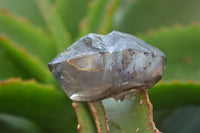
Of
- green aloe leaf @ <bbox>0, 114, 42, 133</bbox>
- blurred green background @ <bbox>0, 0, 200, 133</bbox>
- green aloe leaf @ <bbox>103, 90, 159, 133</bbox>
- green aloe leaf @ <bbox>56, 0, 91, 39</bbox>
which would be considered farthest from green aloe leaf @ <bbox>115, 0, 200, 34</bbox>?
green aloe leaf @ <bbox>103, 90, 159, 133</bbox>

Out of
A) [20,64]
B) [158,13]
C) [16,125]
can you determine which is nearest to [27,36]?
[20,64]

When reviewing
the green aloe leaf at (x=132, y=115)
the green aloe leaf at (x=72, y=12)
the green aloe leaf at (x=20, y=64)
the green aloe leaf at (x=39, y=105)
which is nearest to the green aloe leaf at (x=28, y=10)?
the green aloe leaf at (x=72, y=12)

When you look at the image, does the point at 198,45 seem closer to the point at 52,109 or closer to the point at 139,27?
the point at 139,27

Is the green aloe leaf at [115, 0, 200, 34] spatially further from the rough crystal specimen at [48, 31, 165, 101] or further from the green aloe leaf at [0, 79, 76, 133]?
the rough crystal specimen at [48, 31, 165, 101]

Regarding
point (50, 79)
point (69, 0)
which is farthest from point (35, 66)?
point (69, 0)

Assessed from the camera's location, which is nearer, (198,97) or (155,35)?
(198,97)

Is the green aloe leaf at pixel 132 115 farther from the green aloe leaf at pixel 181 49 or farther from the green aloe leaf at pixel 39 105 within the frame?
the green aloe leaf at pixel 181 49
